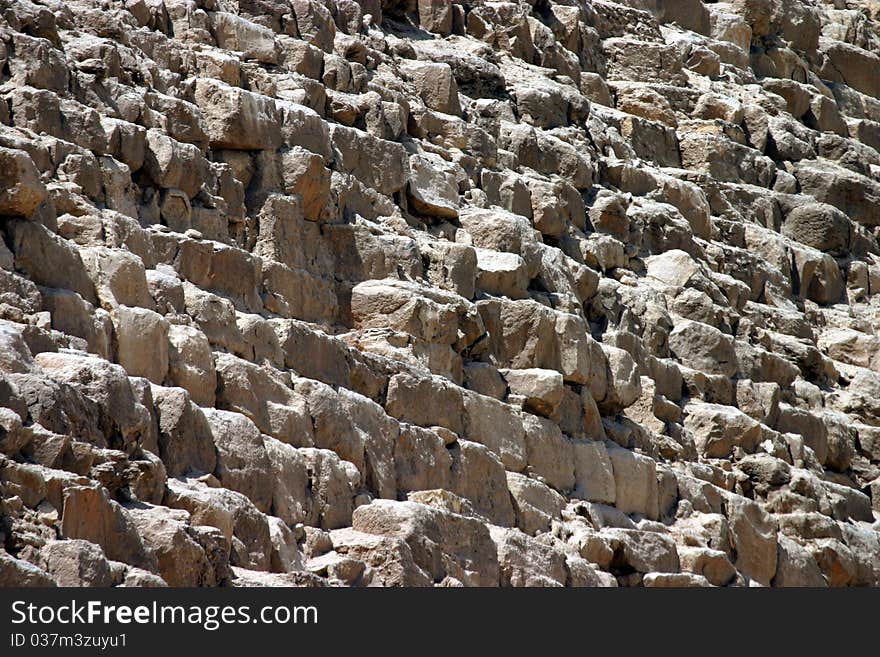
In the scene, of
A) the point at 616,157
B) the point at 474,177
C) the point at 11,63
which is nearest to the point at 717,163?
the point at 616,157

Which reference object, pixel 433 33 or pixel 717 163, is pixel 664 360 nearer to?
pixel 433 33

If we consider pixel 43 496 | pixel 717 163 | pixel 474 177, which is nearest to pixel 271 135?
pixel 474 177

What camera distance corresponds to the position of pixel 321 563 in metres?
13.7

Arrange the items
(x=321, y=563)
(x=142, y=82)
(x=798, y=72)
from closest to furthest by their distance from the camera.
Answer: (x=321, y=563) < (x=142, y=82) < (x=798, y=72)

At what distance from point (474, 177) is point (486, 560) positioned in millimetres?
7832

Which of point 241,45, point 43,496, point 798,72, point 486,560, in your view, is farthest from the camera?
point 798,72

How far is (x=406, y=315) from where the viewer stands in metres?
17.9

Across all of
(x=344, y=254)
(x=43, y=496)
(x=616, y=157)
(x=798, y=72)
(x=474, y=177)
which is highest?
(x=798, y=72)

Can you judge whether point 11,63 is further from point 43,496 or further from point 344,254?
point 43,496

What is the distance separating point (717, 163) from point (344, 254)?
45.2 ft

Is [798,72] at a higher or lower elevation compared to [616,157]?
higher

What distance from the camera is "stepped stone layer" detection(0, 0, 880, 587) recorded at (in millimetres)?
13188

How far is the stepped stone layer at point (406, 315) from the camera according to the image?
13.2 metres

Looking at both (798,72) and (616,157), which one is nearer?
(616,157)
